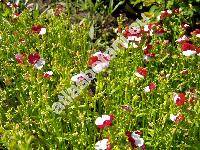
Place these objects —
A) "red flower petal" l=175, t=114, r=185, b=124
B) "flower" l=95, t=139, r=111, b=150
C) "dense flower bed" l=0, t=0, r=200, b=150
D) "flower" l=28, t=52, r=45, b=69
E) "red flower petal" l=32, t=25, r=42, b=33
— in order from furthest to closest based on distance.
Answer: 1. "red flower petal" l=32, t=25, r=42, b=33
2. "flower" l=28, t=52, r=45, b=69
3. "dense flower bed" l=0, t=0, r=200, b=150
4. "red flower petal" l=175, t=114, r=185, b=124
5. "flower" l=95, t=139, r=111, b=150

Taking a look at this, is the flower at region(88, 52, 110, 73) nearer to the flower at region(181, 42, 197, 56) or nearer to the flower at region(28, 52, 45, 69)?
the flower at region(28, 52, 45, 69)

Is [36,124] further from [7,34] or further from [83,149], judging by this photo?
[7,34]

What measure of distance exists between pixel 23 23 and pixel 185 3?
4.23ft

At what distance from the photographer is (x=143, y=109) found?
2.39 m

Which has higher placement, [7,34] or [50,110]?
[7,34]

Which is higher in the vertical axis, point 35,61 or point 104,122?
point 35,61

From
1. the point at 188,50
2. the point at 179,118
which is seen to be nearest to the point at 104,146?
the point at 179,118

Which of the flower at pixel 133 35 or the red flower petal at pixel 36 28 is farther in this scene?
the red flower petal at pixel 36 28

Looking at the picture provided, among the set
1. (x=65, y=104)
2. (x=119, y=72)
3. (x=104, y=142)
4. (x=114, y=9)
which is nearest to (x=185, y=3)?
(x=114, y=9)

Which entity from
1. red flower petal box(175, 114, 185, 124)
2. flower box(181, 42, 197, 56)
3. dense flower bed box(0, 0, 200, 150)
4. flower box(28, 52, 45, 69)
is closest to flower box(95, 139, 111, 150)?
dense flower bed box(0, 0, 200, 150)

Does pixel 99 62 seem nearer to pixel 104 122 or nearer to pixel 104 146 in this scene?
pixel 104 122

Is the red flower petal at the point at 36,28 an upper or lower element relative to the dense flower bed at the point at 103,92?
upper

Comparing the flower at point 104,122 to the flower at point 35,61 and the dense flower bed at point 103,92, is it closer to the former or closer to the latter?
the dense flower bed at point 103,92

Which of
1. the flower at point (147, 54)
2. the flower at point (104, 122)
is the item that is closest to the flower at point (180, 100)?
the flower at point (104, 122)
